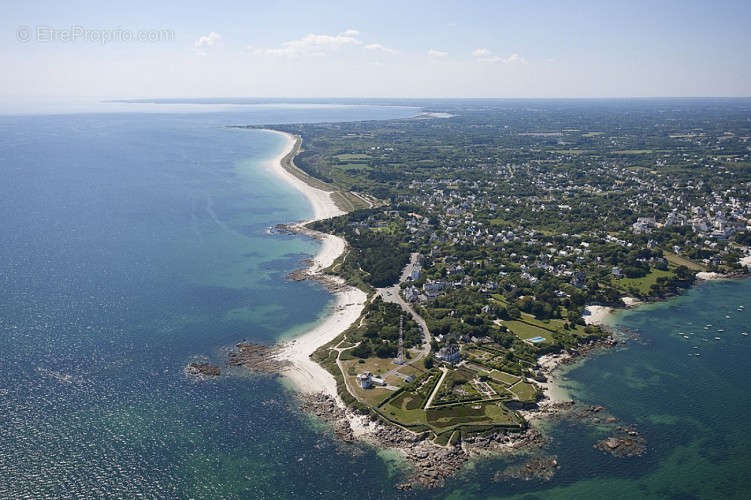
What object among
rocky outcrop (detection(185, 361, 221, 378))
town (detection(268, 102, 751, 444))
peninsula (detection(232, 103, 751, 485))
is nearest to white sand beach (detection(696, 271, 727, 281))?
town (detection(268, 102, 751, 444))

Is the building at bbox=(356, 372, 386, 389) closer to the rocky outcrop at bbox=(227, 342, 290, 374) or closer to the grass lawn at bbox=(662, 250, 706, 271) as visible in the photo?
the rocky outcrop at bbox=(227, 342, 290, 374)

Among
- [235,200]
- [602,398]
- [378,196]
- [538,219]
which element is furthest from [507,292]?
[235,200]

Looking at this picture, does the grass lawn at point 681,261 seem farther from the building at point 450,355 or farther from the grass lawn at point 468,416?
the grass lawn at point 468,416

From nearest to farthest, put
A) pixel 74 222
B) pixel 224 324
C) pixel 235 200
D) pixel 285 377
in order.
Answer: pixel 285 377
pixel 224 324
pixel 74 222
pixel 235 200

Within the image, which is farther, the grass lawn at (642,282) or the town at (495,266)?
the grass lawn at (642,282)

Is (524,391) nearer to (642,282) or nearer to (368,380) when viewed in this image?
(368,380)

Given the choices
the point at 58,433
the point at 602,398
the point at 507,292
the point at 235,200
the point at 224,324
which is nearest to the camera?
the point at 58,433

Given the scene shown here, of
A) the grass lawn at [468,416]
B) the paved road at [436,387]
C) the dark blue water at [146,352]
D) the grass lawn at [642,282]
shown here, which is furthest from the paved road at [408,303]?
the grass lawn at [642,282]

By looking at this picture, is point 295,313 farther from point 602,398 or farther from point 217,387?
point 602,398
